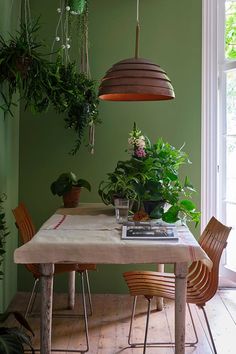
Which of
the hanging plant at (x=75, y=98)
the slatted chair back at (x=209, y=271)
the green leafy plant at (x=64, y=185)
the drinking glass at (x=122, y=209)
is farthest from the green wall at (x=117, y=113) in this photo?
the slatted chair back at (x=209, y=271)

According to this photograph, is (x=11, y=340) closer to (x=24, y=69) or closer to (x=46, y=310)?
(x=46, y=310)

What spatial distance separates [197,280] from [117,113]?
173 cm

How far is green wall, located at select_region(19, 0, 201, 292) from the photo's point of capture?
Answer: 386cm

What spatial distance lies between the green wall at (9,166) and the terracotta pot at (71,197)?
45cm

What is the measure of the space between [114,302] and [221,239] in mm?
1523

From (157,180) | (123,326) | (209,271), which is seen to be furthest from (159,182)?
(123,326)

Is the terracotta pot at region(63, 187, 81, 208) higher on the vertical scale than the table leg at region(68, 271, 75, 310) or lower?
higher

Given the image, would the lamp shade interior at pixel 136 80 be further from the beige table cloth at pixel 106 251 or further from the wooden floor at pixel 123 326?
the wooden floor at pixel 123 326

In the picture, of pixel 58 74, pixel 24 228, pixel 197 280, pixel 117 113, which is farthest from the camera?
pixel 117 113

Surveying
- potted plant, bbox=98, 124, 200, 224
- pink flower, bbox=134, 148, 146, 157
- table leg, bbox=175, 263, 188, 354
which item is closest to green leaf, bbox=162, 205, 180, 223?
potted plant, bbox=98, 124, 200, 224

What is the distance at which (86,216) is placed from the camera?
3055 millimetres

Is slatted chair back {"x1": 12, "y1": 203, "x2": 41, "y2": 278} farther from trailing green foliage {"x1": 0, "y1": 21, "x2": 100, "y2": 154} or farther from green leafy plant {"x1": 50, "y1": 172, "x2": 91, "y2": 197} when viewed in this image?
trailing green foliage {"x1": 0, "y1": 21, "x2": 100, "y2": 154}

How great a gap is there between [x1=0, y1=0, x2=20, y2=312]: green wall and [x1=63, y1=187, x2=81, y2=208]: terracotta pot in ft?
1.47

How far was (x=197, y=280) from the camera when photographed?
2668 millimetres
